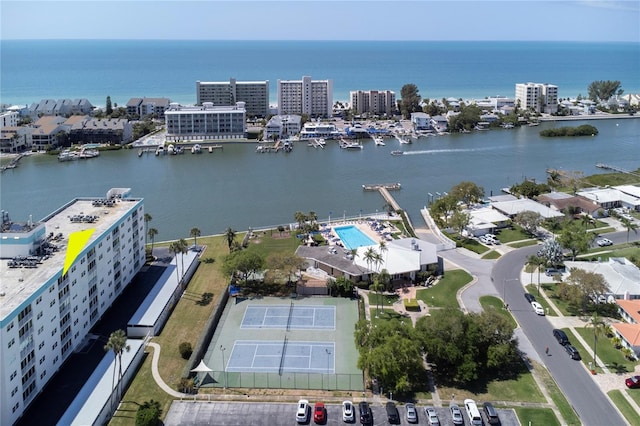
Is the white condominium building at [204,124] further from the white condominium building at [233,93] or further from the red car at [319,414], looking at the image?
the red car at [319,414]

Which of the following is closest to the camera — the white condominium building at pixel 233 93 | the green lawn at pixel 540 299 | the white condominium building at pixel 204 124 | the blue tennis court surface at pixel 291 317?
the blue tennis court surface at pixel 291 317

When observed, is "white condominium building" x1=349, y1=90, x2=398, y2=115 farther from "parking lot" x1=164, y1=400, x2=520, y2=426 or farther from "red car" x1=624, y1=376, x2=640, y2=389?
"parking lot" x1=164, y1=400, x2=520, y2=426

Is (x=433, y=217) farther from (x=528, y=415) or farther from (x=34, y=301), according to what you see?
(x=34, y=301)

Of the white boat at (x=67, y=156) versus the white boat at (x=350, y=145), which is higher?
the white boat at (x=350, y=145)

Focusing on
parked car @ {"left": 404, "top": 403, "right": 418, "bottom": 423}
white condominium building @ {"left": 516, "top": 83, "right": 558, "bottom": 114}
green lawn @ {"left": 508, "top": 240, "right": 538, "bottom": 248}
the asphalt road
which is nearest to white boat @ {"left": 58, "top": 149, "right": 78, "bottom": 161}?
Answer: green lawn @ {"left": 508, "top": 240, "right": 538, "bottom": 248}

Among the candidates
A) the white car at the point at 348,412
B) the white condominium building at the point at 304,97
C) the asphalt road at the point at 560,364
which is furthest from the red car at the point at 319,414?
the white condominium building at the point at 304,97

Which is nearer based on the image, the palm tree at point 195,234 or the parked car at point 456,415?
the parked car at point 456,415

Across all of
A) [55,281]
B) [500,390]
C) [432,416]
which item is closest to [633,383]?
[500,390]

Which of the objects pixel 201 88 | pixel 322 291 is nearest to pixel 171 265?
pixel 322 291
